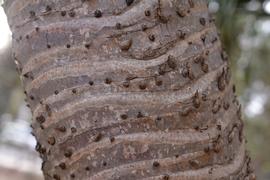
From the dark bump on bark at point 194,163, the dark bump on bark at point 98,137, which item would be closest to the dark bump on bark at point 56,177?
the dark bump on bark at point 98,137

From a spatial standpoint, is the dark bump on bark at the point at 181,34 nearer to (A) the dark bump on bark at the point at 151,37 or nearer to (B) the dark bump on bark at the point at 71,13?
(A) the dark bump on bark at the point at 151,37

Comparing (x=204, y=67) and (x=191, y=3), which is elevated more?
(x=191, y=3)

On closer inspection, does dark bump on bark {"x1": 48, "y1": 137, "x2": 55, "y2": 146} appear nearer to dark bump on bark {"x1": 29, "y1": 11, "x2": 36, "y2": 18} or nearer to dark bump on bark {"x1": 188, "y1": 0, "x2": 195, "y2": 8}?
dark bump on bark {"x1": 29, "y1": 11, "x2": 36, "y2": 18}

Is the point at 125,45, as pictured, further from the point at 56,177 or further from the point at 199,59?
the point at 56,177

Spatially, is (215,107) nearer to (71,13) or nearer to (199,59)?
(199,59)

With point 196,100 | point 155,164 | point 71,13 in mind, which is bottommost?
point 155,164

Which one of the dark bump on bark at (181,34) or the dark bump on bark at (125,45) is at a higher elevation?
the dark bump on bark at (181,34)

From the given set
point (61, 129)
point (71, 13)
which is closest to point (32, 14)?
point (71, 13)

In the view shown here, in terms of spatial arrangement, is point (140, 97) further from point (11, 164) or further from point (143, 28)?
point (11, 164)

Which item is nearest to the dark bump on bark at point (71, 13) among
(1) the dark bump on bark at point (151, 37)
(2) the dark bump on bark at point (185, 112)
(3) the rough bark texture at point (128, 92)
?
(3) the rough bark texture at point (128, 92)

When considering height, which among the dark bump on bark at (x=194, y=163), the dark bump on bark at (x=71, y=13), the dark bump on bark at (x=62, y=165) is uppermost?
the dark bump on bark at (x=71, y=13)
